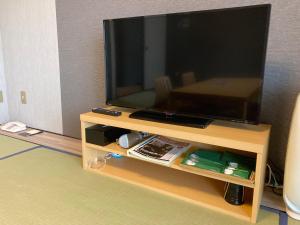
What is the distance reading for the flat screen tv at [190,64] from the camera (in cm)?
118

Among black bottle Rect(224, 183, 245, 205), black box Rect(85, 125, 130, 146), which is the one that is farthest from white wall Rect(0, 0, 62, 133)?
black bottle Rect(224, 183, 245, 205)

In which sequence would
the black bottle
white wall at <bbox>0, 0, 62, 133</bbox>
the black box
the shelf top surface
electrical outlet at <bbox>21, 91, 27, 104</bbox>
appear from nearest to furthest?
the shelf top surface, the black bottle, the black box, white wall at <bbox>0, 0, 62, 133</bbox>, electrical outlet at <bbox>21, 91, 27, 104</bbox>

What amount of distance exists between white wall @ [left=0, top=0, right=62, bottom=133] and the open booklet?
1.11 meters

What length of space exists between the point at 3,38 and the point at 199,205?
241 cm

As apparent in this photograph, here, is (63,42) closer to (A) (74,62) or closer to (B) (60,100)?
(A) (74,62)

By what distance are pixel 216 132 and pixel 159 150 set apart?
37 cm

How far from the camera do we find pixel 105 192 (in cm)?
141

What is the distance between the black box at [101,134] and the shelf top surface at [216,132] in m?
0.08

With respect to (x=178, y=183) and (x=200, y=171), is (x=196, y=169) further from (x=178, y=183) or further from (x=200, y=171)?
(x=178, y=183)

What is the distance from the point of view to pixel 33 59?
2.35 m

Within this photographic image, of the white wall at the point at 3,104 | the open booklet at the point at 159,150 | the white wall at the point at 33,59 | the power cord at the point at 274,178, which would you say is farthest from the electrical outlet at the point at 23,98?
the power cord at the point at 274,178

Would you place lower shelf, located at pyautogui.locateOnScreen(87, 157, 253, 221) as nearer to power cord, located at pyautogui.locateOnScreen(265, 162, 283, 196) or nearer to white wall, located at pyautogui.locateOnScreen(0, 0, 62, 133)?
power cord, located at pyautogui.locateOnScreen(265, 162, 283, 196)

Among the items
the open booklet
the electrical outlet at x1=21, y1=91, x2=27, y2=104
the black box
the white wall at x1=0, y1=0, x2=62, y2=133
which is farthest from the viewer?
the electrical outlet at x1=21, y1=91, x2=27, y2=104

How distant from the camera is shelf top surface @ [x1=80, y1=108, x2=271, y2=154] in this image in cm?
113
